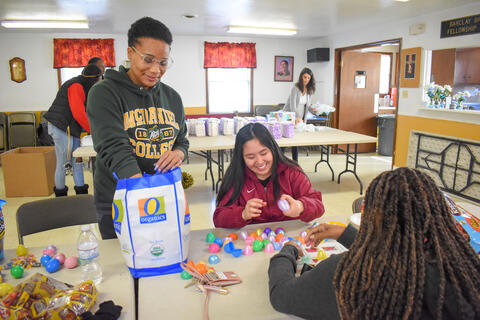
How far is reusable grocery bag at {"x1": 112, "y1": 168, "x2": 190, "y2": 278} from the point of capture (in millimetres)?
1127

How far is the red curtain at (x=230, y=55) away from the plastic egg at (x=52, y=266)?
21.1ft

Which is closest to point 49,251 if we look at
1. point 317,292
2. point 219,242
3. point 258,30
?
point 219,242

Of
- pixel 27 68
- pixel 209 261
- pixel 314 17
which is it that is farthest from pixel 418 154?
pixel 27 68

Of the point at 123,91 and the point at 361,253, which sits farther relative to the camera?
the point at 123,91

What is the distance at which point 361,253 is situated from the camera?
77 centimetres

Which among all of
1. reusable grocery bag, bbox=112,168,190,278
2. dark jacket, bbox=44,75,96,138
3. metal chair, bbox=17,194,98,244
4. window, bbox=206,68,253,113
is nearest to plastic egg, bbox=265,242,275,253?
reusable grocery bag, bbox=112,168,190,278

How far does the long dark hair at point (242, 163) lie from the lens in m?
1.79

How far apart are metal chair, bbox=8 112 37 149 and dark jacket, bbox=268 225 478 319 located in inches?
268

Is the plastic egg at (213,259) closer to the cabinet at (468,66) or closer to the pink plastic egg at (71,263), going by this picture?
the pink plastic egg at (71,263)

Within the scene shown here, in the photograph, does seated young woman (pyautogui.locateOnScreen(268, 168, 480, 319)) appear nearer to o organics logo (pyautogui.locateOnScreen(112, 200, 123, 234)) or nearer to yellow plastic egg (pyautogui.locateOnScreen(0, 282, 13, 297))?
o organics logo (pyautogui.locateOnScreen(112, 200, 123, 234))

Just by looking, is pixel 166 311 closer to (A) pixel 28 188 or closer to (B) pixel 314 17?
(A) pixel 28 188

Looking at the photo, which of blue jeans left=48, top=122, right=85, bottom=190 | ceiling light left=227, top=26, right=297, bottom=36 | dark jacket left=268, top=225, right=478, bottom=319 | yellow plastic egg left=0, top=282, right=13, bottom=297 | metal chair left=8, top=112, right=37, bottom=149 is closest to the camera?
dark jacket left=268, top=225, right=478, bottom=319

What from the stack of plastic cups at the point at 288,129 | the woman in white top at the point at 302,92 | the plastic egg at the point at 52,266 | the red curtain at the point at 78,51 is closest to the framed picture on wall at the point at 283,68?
the woman in white top at the point at 302,92

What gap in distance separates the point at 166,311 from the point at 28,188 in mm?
4184
